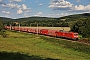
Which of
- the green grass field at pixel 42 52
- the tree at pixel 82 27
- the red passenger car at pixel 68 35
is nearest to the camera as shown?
the green grass field at pixel 42 52

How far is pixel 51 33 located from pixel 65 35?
1425 cm

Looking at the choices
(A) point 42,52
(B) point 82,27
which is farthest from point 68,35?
(A) point 42,52

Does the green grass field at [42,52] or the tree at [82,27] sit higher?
the tree at [82,27]

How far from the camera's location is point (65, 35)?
3022 inches

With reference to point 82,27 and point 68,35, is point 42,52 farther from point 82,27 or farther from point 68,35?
point 82,27

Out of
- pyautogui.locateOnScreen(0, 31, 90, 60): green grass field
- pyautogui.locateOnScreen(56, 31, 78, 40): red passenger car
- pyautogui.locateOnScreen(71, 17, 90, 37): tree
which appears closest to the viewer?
pyautogui.locateOnScreen(0, 31, 90, 60): green grass field

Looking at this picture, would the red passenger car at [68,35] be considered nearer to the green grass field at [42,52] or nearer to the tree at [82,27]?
the tree at [82,27]

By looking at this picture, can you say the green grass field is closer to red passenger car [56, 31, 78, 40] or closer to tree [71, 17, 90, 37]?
red passenger car [56, 31, 78, 40]

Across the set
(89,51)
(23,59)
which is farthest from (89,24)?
(23,59)

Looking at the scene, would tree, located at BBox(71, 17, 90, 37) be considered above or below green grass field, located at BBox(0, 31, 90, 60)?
above

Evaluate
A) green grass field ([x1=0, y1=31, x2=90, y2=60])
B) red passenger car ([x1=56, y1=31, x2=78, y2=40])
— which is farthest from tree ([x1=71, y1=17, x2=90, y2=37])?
green grass field ([x1=0, y1=31, x2=90, y2=60])

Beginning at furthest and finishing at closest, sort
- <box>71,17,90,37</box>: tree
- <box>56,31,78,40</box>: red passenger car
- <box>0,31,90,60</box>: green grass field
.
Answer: <box>71,17,90,37</box>: tree, <box>56,31,78,40</box>: red passenger car, <box>0,31,90,60</box>: green grass field

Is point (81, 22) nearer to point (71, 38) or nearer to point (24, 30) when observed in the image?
point (24, 30)

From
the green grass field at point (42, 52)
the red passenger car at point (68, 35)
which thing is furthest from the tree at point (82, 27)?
the green grass field at point (42, 52)
